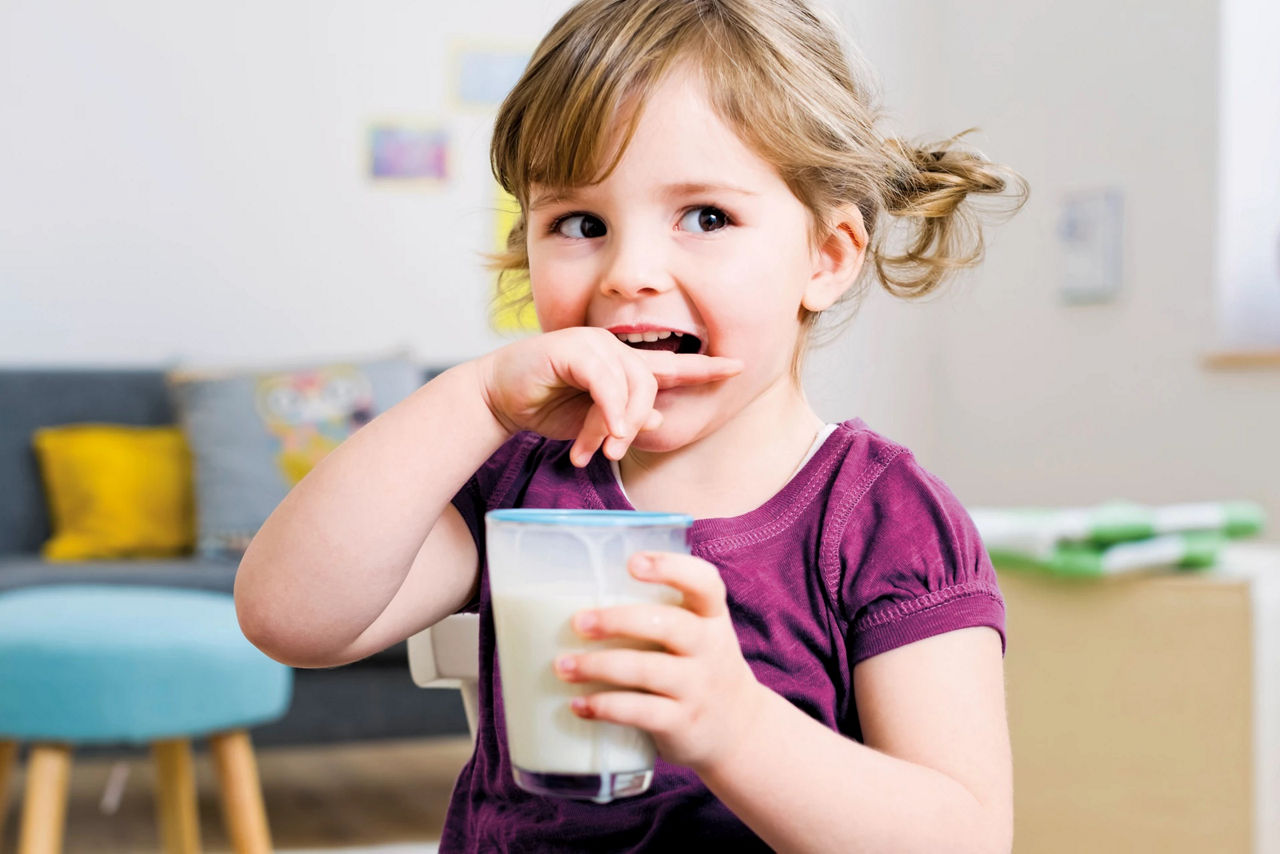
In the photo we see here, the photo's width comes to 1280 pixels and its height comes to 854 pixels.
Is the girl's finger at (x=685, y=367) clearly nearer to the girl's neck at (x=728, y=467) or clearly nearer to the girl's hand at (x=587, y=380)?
the girl's hand at (x=587, y=380)

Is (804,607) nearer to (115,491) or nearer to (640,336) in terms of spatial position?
(640,336)

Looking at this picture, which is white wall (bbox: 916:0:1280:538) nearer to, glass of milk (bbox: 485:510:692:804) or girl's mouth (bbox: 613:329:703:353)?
girl's mouth (bbox: 613:329:703:353)

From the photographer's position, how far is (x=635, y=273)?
82cm

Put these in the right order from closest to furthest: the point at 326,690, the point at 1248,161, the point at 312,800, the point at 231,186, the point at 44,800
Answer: the point at 44,800
the point at 326,690
the point at 312,800
the point at 1248,161
the point at 231,186

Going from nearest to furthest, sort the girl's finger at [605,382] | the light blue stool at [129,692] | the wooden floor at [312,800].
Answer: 1. the girl's finger at [605,382]
2. the light blue stool at [129,692]
3. the wooden floor at [312,800]

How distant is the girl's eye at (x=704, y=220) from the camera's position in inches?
33.4

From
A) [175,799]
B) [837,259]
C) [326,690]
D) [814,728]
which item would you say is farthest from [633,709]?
[326,690]

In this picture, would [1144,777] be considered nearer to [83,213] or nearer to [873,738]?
[873,738]

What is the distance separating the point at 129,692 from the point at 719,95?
174cm

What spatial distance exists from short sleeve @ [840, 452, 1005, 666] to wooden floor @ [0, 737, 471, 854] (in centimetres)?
245

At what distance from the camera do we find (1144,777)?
152 cm

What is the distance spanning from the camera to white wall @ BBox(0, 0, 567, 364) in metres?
4.23

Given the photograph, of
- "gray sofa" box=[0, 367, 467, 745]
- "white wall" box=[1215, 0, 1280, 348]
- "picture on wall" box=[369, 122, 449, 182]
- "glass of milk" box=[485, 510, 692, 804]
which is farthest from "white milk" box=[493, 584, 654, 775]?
"picture on wall" box=[369, 122, 449, 182]

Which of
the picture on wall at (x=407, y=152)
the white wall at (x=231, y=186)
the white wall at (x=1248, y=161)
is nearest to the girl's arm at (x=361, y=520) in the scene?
the white wall at (x=1248, y=161)
